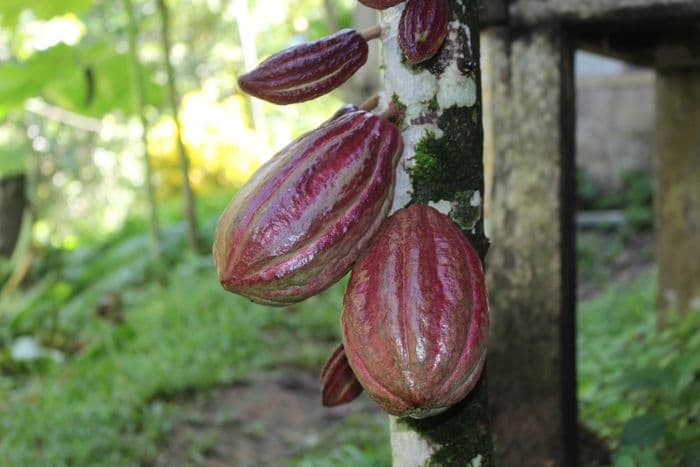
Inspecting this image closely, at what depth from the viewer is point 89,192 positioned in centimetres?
1398

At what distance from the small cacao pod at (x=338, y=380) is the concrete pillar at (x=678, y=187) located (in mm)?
2444

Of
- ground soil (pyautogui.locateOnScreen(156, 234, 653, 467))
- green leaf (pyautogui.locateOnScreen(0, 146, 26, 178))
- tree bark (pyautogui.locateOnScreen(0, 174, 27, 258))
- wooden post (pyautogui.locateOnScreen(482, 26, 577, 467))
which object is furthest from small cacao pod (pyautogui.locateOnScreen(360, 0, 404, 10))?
green leaf (pyautogui.locateOnScreen(0, 146, 26, 178))

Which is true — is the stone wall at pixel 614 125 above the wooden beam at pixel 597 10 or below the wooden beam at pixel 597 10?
above

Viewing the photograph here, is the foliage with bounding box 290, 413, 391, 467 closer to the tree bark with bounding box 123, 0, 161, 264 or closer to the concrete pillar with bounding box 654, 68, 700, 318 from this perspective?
the concrete pillar with bounding box 654, 68, 700, 318

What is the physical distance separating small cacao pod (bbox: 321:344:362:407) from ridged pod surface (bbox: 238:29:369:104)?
0.31m

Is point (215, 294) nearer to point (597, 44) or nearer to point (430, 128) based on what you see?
point (597, 44)

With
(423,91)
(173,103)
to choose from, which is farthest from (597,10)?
(173,103)

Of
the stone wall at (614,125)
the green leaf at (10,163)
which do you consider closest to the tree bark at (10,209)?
the green leaf at (10,163)

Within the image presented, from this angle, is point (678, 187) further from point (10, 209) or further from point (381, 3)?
point (10, 209)

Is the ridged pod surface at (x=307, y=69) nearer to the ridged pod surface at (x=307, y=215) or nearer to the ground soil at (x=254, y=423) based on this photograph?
the ridged pod surface at (x=307, y=215)

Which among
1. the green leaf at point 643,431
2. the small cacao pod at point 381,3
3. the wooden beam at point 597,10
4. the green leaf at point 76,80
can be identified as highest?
the green leaf at point 76,80

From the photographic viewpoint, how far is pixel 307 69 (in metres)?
0.88

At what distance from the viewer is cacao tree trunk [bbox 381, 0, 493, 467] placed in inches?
35.3

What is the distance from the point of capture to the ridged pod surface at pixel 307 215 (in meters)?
0.80
